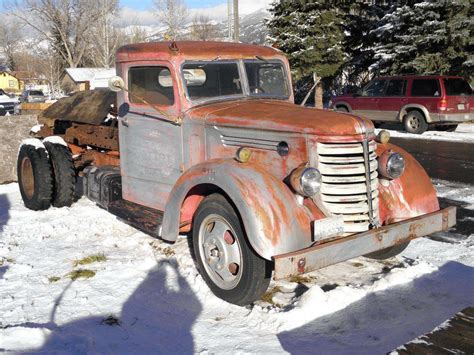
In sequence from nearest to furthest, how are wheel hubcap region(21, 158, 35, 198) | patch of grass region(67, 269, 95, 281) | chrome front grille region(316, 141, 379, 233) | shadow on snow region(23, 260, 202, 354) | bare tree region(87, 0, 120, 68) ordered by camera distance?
shadow on snow region(23, 260, 202, 354) → chrome front grille region(316, 141, 379, 233) → patch of grass region(67, 269, 95, 281) → wheel hubcap region(21, 158, 35, 198) → bare tree region(87, 0, 120, 68)

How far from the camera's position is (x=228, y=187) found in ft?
13.3

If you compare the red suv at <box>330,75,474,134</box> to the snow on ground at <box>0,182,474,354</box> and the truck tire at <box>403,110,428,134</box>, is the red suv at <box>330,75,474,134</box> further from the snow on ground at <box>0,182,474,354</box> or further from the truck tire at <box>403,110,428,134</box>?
the snow on ground at <box>0,182,474,354</box>

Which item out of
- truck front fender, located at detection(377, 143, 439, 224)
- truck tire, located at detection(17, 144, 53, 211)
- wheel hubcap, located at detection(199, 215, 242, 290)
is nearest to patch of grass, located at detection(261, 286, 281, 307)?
wheel hubcap, located at detection(199, 215, 242, 290)

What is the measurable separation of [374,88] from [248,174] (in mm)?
15029

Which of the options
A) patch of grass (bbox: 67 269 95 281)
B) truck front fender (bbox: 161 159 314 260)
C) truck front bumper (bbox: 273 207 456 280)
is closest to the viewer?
truck front bumper (bbox: 273 207 456 280)

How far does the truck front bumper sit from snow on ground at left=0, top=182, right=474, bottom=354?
1.43ft

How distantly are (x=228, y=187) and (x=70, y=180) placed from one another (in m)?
3.67

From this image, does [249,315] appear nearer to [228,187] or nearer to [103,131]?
[228,187]

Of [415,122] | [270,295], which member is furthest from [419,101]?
[270,295]

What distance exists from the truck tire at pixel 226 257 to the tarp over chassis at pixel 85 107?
363 cm

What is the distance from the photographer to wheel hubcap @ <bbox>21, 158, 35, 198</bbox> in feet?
24.1

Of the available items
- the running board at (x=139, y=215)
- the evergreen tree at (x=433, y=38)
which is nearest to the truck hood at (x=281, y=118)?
the running board at (x=139, y=215)

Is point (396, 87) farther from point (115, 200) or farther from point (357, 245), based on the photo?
point (357, 245)

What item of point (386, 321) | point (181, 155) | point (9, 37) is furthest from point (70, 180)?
point (9, 37)
